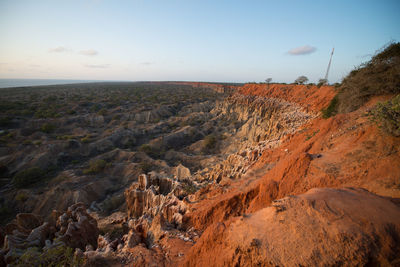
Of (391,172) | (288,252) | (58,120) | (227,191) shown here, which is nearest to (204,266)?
(288,252)

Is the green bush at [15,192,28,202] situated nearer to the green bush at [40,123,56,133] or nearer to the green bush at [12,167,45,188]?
the green bush at [12,167,45,188]

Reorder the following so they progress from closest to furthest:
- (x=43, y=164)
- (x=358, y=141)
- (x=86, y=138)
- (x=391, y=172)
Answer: (x=391, y=172), (x=358, y=141), (x=43, y=164), (x=86, y=138)

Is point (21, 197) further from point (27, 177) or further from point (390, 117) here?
point (390, 117)

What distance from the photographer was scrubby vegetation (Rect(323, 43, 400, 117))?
7.40 meters

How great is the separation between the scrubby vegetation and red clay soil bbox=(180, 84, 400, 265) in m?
2.44

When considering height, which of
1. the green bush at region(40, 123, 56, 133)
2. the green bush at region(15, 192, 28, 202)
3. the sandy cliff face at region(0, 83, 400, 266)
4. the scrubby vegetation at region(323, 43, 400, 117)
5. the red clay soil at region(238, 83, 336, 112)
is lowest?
the green bush at region(15, 192, 28, 202)

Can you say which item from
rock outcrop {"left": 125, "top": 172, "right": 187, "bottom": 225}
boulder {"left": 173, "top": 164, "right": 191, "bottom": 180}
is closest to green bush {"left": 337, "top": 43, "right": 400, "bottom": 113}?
rock outcrop {"left": 125, "top": 172, "right": 187, "bottom": 225}

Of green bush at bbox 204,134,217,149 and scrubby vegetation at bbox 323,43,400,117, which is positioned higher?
scrubby vegetation at bbox 323,43,400,117

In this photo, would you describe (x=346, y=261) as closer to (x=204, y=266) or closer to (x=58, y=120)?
(x=204, y=266)

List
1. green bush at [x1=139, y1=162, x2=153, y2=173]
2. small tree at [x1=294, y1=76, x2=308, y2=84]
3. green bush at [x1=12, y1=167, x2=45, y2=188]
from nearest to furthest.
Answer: green bush at [x1=12, y1=167, x2=45, y2=188] < green bush at [x1=139, y1=162, x2=153, y2=173] < small tree at [x1=294, y1=76, x2=308, y2=84]

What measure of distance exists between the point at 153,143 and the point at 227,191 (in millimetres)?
15861

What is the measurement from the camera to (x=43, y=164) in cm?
1523

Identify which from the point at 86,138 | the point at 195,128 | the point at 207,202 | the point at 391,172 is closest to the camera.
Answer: the point at 391,172

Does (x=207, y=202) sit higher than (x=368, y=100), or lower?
lower
